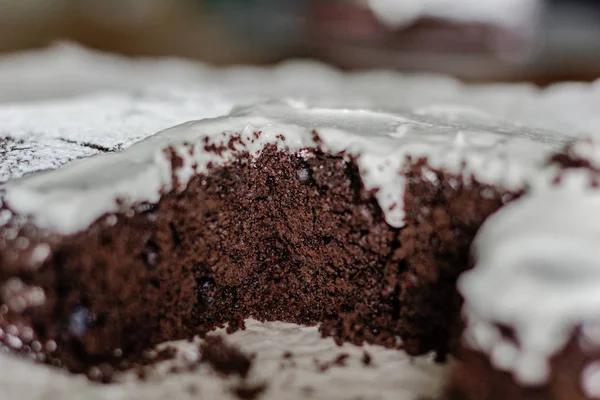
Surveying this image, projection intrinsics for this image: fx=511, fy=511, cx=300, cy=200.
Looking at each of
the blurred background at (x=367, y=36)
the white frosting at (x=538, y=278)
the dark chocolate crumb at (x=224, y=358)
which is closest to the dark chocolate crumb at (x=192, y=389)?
the dark chocolate crumb at (x=224, y=358)

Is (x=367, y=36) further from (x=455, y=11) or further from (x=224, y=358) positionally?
(x=224, y=358)

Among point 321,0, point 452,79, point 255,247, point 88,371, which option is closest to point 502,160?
point 255,247

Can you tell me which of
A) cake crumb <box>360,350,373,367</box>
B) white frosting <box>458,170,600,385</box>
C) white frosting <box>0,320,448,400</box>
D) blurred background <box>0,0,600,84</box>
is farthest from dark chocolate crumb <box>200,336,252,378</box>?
blurred background <box>0,0,600,84</box>

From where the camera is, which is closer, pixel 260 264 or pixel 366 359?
pixel 366 359

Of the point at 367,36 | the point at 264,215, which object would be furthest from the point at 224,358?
the point at 367,36

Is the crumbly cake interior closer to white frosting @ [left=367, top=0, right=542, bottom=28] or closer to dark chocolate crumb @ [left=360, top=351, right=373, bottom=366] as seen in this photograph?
dark chocolate crumb @ [left=360, top=351, right=373, bottom=366]

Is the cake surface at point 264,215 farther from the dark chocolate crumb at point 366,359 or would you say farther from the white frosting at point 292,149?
the dark chocolate crumb at point 366,359

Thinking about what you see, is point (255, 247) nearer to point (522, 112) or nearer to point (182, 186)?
point (182, 186)
